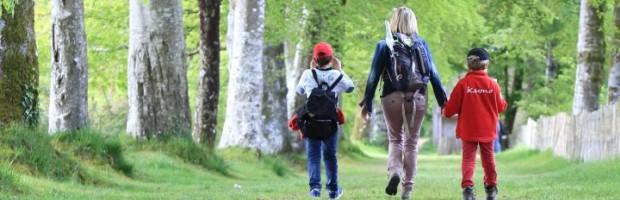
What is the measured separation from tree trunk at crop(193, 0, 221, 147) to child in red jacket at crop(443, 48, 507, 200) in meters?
13.0

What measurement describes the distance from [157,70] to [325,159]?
8.09 meters

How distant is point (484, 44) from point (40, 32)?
18.0 meters

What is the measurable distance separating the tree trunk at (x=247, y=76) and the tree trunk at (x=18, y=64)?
10.6 meters

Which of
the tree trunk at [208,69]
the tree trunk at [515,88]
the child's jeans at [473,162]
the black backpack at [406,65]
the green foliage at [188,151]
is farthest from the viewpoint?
the tree trunk at [515,88]

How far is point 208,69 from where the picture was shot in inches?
939

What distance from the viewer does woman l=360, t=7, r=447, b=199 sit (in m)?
11.3

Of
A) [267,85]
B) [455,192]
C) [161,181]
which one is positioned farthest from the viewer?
[267,85]

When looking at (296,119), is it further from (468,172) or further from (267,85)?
(267,85)

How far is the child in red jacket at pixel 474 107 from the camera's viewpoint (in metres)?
10.9

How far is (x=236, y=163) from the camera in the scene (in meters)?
23.2

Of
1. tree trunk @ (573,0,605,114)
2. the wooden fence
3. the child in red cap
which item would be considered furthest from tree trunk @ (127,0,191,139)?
tree trunk @ (573,0,605,114)

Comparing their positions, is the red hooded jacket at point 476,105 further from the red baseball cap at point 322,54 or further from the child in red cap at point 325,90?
the red baseball cap at point 322,54

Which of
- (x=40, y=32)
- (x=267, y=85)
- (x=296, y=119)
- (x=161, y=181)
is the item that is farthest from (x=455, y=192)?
(x=40, y=32)

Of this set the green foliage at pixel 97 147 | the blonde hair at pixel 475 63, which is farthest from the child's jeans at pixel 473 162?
the green foliage at pixel 97 147
